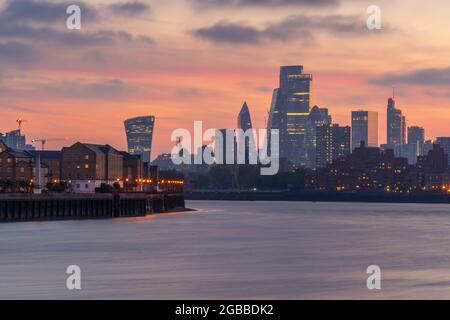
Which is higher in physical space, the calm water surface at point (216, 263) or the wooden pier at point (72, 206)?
the wooden pier at point (72, 206)

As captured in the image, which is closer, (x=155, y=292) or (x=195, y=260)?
(x=155, y=292)

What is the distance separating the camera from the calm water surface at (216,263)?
5706 centimetres

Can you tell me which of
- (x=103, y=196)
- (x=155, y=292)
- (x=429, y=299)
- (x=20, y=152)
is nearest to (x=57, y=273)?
(x=155, y=292)

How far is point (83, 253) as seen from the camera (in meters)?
80.6

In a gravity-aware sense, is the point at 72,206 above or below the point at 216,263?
above

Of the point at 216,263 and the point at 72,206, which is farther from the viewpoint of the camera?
the point at 72,206

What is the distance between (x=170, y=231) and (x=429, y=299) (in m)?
64.1

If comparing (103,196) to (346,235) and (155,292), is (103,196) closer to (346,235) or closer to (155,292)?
(346,235)

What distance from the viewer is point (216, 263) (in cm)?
7381

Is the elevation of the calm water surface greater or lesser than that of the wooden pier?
lesser

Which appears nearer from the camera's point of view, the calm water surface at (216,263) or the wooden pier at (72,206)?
the calm water surface at (216,263)

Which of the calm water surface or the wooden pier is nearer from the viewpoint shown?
the calm water surface

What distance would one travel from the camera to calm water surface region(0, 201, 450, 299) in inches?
2247
